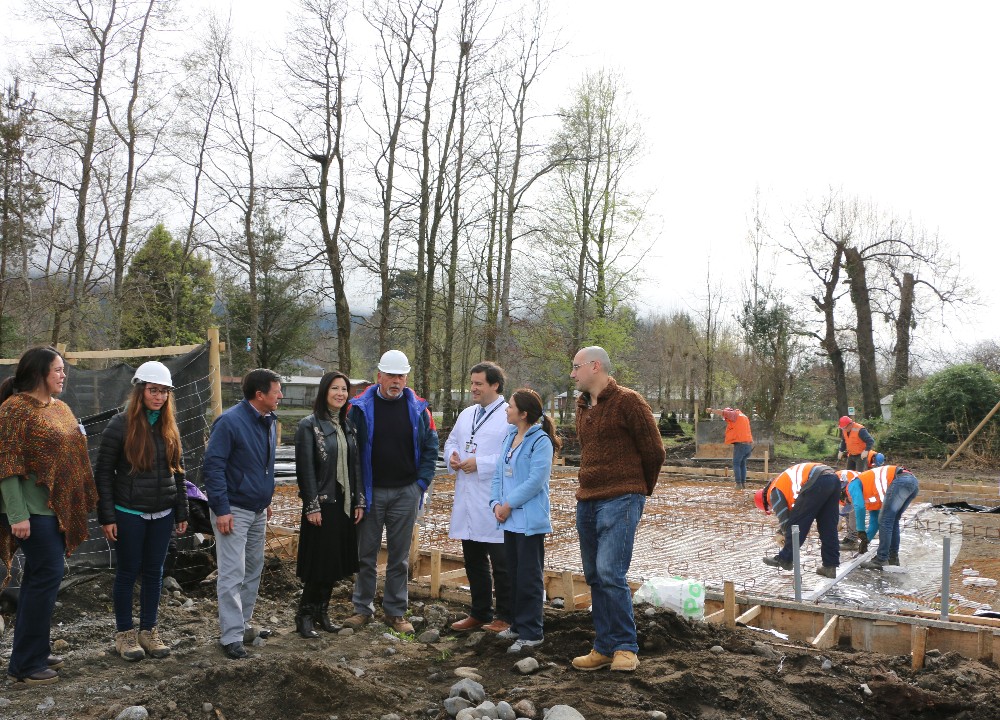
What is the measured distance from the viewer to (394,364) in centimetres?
500

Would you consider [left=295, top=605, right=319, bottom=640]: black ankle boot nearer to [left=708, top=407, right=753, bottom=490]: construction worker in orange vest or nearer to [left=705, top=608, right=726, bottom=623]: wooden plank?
[left=705, top=608, right=726, bottom=623]: wooden plank

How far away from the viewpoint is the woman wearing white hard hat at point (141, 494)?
418cm

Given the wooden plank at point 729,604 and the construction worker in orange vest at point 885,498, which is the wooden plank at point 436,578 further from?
the construction worker in orange vest at point 885,498

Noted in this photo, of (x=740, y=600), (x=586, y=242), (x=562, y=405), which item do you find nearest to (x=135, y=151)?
(x=586, y=242)

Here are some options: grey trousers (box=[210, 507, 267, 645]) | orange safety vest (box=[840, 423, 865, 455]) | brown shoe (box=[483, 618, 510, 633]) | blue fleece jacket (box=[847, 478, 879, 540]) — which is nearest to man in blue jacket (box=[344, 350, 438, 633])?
brown shoe (box=[483, 618, 510, 633])

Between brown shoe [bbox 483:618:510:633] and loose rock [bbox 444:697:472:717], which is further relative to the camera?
brown shoe [bbox 483:618:510:633]

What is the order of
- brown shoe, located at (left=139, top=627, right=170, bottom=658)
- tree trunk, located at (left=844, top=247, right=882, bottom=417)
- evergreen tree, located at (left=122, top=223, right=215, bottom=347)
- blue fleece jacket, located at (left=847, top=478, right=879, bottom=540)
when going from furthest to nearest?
tree trunk, located at (left=844, top=247, right=882, bottom=417) → evergreen tree, located at (left=122, top=223, right=215, bottom=347) → blue fleece jacket, located at (left=847, top=478, right=879, bottom=540) → brown shoe, located at (left=139, top=627, right=170, bottom=658)

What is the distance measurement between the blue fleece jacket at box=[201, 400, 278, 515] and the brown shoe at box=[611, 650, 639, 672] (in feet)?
6.66

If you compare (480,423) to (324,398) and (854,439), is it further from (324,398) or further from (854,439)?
(854,439)

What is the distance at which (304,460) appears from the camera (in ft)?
15.5

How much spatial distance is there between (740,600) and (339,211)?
15209mm

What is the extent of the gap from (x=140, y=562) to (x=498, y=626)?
2053 mm

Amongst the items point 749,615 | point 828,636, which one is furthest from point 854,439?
point 828,636

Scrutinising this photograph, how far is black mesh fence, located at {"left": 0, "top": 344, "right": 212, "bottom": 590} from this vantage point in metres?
5.56
